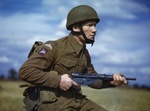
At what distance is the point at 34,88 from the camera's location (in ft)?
24.5

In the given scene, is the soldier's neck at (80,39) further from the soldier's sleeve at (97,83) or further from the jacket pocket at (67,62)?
the jacket pocket at (67,62)

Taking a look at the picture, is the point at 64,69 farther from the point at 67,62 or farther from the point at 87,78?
the point at 87,78

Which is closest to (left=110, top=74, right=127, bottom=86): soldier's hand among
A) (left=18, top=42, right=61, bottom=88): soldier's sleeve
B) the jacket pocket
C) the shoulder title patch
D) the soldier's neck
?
the jacket pocket

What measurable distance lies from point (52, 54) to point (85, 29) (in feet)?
2.88

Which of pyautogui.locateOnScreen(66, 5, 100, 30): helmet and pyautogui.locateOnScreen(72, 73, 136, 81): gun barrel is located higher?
pyautogui.locateOnScreen(66, 5, 100, 30): helmet

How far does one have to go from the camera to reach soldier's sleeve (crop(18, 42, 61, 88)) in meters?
6.91

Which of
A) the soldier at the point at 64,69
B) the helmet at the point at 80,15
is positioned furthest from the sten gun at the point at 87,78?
the helmet at the point at 80,15

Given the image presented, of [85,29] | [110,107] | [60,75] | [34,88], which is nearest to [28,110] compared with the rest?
[34,88]

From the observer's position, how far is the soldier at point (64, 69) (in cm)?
694

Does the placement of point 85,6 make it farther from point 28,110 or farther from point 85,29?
point 28,110

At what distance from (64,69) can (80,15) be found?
3.46ft

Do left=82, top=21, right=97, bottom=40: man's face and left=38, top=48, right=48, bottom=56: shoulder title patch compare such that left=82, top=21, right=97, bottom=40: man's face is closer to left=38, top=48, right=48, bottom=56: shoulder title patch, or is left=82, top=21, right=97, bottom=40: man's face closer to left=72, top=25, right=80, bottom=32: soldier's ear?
left=72, top=25, right=80, bottom=32: soldier's ear

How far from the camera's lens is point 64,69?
734cm

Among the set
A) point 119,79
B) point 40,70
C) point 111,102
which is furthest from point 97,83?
point 111,102
